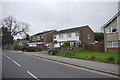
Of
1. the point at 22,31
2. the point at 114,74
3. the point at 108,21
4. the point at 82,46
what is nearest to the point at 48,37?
the point at 22,31

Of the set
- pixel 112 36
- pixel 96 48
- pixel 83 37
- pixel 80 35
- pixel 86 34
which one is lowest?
pixel 96 48

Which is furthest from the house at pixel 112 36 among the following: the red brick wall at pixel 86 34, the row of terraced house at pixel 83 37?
the red brick wall at pixel 86 34

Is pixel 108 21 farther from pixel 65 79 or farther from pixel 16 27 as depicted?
pixel 16 27

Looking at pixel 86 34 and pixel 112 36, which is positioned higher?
pixel 86 34

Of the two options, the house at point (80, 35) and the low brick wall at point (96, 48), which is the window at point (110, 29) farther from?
the house at point (80, 35)

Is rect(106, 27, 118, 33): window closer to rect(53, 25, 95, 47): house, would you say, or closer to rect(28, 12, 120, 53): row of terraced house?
rect(28, 12, 120, 53): row of terraced house

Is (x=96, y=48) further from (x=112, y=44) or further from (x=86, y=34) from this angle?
(x=86, y=34)

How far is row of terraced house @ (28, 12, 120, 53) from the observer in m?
27.0

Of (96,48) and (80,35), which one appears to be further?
(80,35)

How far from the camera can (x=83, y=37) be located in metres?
47.8

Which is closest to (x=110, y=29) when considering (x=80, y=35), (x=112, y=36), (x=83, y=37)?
(x=112, y=36)

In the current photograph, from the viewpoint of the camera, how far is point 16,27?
73688mm

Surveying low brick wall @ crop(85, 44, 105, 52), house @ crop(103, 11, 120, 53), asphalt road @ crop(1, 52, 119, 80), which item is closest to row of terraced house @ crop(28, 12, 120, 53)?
house @ crop(103, 11, 120, 53)

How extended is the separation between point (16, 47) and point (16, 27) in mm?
17543
